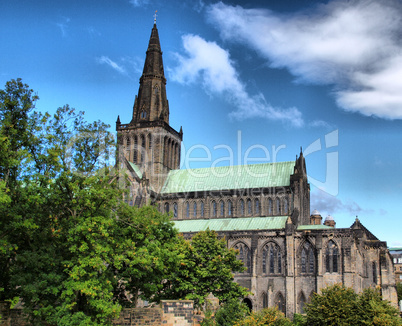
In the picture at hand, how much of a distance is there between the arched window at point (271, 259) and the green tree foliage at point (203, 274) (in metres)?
17.5

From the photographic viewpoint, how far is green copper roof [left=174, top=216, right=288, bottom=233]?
67875mm

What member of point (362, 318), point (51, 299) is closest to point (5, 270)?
point (51, 299)

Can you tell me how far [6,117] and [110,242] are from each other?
30.1 feet

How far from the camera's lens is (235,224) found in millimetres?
70250

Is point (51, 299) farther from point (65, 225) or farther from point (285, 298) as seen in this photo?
point (285, 298)

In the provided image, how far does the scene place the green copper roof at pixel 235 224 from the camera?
6788 cm

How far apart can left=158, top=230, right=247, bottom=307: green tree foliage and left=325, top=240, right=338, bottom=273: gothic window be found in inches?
707

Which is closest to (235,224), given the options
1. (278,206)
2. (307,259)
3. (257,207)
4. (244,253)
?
(257,207)

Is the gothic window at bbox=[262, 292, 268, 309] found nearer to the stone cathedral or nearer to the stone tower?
the stone cathedral

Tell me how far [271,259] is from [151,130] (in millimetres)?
26318

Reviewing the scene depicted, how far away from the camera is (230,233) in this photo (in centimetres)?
6731

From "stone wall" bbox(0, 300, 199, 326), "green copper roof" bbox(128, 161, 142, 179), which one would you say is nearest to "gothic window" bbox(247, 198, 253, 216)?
"green copper roof" bbox(128, 161, 142, 179)

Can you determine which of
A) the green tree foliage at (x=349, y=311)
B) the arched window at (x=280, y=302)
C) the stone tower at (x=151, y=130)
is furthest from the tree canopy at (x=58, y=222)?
the stone tower at (x=151, y=130)

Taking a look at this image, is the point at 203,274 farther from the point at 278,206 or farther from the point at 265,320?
the point at 278,206
